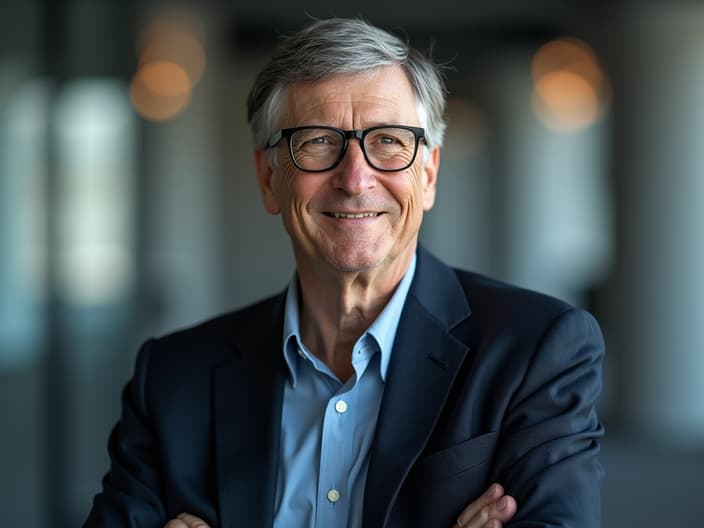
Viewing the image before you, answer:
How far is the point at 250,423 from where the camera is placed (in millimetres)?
1988

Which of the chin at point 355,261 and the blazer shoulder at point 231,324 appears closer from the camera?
the chin at point 355,261

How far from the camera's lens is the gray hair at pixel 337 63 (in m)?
1.88

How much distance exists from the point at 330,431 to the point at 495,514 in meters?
0.38

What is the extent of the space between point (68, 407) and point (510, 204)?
38.5 ft

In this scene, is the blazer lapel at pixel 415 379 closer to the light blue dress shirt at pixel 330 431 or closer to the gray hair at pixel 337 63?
the light blue dress shirt at pixel 330 431

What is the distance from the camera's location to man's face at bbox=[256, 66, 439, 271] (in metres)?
1.89

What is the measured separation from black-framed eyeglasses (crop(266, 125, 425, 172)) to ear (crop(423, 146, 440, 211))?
0.46ft

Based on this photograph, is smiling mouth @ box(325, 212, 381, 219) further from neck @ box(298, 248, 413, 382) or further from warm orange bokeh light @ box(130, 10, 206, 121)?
warm orange bokeh light @ box(130, 10, 206, 121)

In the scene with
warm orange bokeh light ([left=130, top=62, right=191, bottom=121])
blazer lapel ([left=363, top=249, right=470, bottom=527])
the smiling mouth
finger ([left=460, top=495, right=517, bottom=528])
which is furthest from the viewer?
warm orange bokeh light ([left=130, top=62, right=191, bottom=121])

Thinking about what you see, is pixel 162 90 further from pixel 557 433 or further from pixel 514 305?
pixel 557 433

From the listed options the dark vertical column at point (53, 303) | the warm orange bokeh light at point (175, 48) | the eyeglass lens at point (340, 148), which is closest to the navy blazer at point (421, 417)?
the eyeglass lens at point (340, 148)

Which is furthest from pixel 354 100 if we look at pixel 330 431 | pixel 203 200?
pixel 203 200

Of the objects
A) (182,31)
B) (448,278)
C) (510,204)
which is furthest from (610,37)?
(510,204)

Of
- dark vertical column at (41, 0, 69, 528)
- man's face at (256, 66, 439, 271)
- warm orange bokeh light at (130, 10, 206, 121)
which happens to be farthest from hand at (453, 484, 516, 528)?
warm orange bokeh light at (130, 10, 206, 121)
